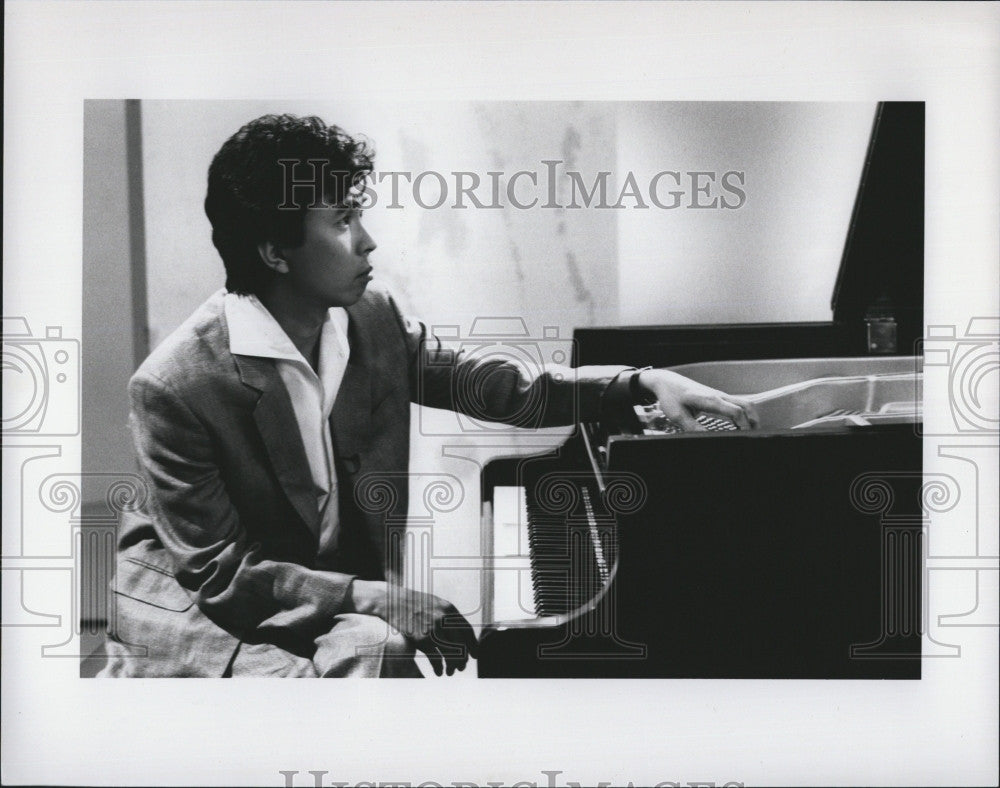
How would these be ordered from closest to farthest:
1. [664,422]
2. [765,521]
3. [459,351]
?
1. [765,521]
2. [664,422]
3. [459,351]

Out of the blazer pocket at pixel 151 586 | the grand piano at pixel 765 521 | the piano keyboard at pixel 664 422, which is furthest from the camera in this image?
the blazer pocket at pixel 151 586

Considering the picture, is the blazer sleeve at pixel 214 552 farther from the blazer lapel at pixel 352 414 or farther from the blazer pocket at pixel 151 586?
the blazer lapel at pixel 352 414

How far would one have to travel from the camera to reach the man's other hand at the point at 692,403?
2803 millimetres

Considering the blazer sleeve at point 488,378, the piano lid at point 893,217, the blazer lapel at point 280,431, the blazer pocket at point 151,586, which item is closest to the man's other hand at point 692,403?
the blazer sleeve at point 488,378

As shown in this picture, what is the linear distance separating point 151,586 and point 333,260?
1079mm

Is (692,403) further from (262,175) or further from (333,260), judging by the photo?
(262,175)

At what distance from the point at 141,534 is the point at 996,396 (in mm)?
2534

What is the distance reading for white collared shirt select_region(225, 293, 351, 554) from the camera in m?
2.87

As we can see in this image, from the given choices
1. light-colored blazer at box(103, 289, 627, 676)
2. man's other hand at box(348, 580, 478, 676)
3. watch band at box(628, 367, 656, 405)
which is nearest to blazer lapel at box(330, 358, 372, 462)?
light-colored blazer at box(103, 289, 627, 676)

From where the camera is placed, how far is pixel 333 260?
2885 millimetres

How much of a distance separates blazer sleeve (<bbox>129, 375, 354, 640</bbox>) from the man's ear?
46 cm

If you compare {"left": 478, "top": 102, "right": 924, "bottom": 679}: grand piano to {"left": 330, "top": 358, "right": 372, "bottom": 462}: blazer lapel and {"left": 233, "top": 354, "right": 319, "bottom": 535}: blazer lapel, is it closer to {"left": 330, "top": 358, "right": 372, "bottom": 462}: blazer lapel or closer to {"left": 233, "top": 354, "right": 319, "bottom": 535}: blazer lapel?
{"left": 330, "top": 358, "right": 372, "bottom": 462}: blazer lapel

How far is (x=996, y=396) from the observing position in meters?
2.96

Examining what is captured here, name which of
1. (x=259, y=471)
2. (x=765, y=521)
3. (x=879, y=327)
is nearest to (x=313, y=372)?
(x=259, y=471)
